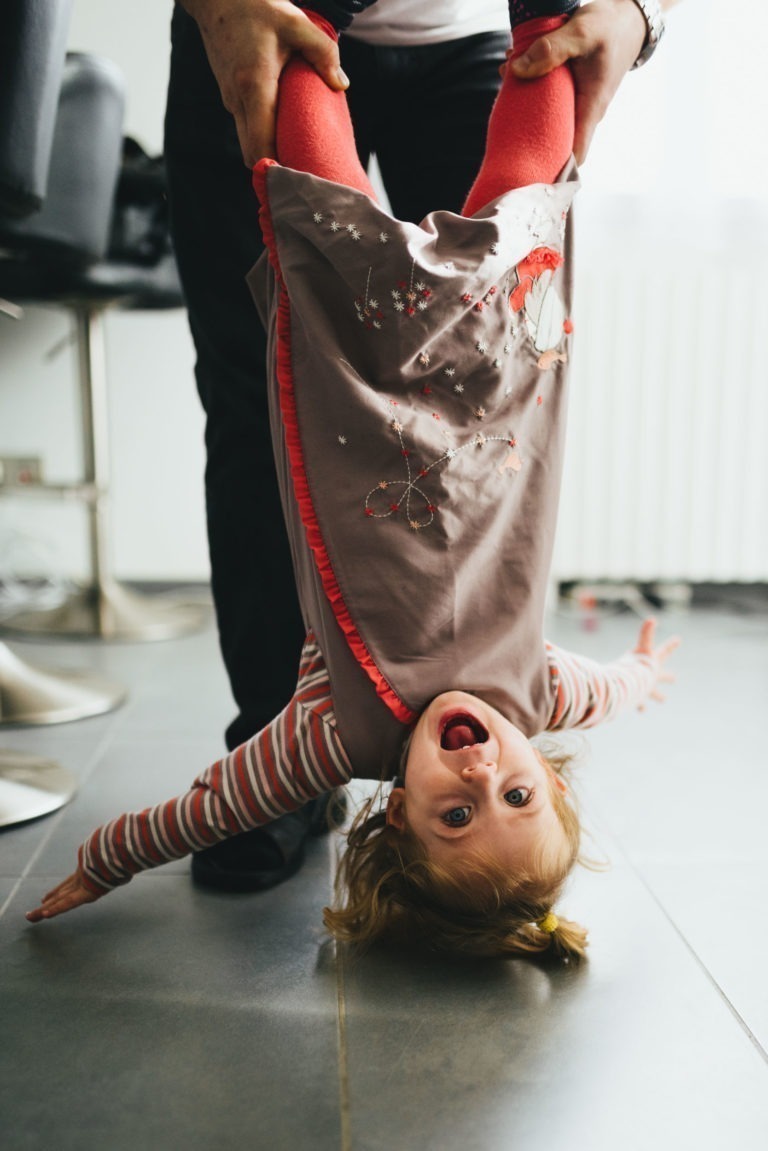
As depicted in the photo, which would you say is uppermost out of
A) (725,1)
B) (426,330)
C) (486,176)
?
(725,1)

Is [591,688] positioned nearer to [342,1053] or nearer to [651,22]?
[342,1053]

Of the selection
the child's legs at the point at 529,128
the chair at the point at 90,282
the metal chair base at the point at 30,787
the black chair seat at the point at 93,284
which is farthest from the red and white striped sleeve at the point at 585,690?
the black chair seat at the point at 93,284

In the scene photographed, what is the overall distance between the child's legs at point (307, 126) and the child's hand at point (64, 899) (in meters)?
0.63

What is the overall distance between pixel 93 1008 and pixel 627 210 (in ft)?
5.77

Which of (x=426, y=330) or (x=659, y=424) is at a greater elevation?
(x=426, y=330)

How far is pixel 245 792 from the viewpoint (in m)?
0.85

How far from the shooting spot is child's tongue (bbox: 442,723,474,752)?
848mm

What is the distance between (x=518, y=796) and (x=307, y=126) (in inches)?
22.1

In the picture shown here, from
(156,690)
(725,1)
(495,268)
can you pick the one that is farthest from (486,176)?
(725,1)

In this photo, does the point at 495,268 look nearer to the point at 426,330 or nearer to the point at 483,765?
the point at 426,330

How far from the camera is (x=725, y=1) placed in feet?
6.42

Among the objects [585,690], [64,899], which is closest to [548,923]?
[585,690]

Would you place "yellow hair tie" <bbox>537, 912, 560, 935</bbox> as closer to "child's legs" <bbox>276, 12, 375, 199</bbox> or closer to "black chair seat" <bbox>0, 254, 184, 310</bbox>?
"child's legs" <bbox>276, 12, 375, 199</bbox>

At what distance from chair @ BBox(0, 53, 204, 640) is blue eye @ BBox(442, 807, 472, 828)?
77 cm
